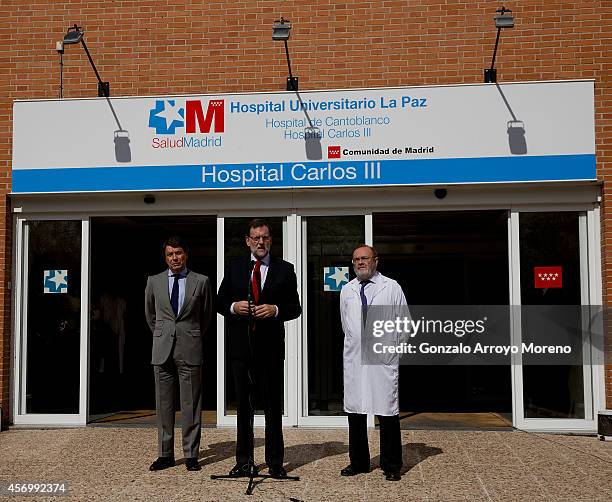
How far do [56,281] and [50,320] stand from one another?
18.6 inches

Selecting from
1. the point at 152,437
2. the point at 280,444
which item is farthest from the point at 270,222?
the point at 280,444

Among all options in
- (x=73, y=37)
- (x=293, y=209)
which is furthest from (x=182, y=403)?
(x=73, y=37)

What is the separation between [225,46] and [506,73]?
3.23 metres

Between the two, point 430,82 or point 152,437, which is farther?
point 430,82

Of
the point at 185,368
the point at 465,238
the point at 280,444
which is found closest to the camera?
the point at 280,444

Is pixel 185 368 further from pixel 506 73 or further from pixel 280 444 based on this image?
pixel 506 73

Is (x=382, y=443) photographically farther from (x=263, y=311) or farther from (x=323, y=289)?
(x=323, y=289)

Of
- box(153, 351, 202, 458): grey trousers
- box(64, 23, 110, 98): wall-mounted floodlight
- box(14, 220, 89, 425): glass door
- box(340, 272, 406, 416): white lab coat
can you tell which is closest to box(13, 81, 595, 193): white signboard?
box(64, 23, 110, 98): wall-mounted floodlight

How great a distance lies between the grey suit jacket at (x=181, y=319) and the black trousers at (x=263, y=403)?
586 millimetres

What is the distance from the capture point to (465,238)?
11.7 meters

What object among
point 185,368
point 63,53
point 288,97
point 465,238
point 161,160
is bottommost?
point 185,368

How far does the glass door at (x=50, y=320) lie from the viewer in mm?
8781

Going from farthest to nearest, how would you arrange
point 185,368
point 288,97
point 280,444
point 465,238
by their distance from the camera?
point 465,238
point 288,97
point 185,368
point 280,444
